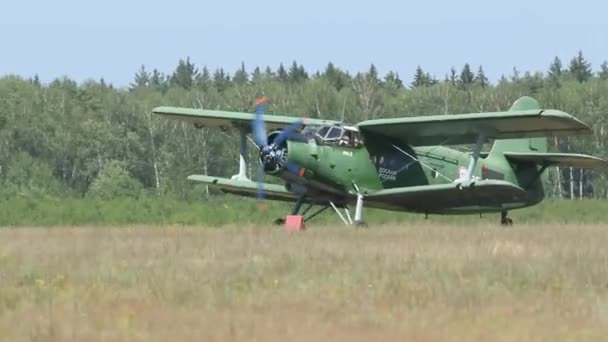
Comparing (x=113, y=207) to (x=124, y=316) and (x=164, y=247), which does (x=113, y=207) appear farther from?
(x=124, y=316)

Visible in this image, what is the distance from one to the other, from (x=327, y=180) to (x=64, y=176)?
5650 cm

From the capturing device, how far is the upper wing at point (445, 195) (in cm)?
2336

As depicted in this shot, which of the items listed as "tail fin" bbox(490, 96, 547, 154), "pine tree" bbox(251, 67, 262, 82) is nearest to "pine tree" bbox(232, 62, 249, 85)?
"pine tree" bbox(251, 67, 262, 82)

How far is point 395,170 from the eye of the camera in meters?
24.9

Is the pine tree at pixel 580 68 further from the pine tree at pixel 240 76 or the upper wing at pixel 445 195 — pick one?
the upper wing at pixel 445 195

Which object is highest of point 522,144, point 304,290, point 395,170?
point 522,144

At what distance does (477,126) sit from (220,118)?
5.89 meters


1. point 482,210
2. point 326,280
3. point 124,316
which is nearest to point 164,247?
point 326,280

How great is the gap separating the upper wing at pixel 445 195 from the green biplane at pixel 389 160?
0.02m

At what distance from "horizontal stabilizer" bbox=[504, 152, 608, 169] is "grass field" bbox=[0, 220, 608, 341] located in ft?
30.2

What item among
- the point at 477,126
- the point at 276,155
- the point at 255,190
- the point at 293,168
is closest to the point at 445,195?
the point at 477,126

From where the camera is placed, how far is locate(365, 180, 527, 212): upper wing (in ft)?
76.6

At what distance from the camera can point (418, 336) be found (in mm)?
8305

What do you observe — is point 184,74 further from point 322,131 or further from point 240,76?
point 322,131
